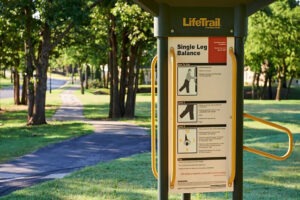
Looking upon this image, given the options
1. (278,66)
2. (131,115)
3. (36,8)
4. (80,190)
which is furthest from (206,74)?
(278,66)

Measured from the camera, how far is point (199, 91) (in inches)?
168

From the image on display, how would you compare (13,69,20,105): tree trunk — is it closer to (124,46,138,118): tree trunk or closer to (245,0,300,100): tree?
(124,46,138,118): tree trunk

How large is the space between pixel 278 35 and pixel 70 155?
3405cm

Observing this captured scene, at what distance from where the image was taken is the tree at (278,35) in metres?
43.2

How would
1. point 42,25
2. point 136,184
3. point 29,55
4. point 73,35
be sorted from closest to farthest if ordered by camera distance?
point 136,184, point 42,25, point 29,55, point 73,35

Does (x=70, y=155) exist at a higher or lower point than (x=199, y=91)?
lower

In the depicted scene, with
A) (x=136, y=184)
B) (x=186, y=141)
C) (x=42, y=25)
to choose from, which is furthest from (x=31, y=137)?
(x=186, y=141)

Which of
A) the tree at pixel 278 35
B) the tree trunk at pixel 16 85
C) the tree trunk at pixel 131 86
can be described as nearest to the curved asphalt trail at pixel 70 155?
the tree trunk at pixel 131 86

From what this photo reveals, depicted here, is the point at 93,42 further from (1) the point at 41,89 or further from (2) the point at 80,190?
(2) the point at 80,190

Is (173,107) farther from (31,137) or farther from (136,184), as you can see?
(31,137)

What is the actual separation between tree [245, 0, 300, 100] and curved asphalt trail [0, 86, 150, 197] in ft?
89.0

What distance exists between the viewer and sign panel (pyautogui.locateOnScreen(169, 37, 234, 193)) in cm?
423

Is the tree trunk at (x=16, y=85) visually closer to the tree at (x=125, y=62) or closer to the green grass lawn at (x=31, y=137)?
the tree at (x=125, y=62)

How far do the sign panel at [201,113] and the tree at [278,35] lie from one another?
3925cm
